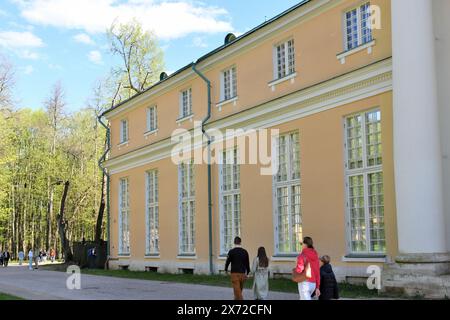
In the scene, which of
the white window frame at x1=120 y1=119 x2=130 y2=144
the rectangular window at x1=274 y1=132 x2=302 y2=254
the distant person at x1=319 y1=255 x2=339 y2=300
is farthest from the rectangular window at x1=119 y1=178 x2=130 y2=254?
the distant person at x1=319 y1=255 x2=339 y2=300

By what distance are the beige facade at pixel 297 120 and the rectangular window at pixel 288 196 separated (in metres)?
0.21

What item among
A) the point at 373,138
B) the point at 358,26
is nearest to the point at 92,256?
the point at 373,138

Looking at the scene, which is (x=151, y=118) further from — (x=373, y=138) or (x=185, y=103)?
(x=373, y=138)

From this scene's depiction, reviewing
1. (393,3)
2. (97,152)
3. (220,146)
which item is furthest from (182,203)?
(97,152)

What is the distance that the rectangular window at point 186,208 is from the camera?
26.0 meters

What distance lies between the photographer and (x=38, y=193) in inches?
2226

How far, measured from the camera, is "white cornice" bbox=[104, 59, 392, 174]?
16.7 metres

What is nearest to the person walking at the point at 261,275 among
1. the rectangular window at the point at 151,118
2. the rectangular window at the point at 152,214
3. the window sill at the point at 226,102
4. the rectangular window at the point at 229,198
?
the rectangular window at the point at 229,198

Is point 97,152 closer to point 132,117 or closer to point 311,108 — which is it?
point 132,117

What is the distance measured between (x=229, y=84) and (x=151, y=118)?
24.3 feet

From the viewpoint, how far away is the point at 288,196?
2012cm
